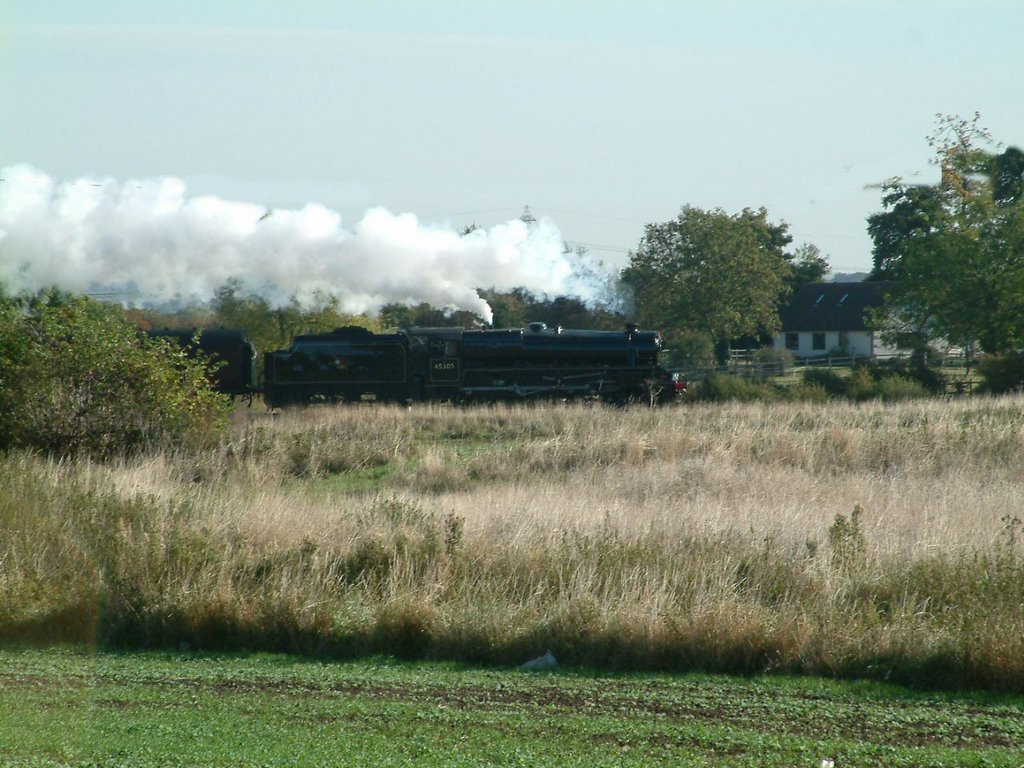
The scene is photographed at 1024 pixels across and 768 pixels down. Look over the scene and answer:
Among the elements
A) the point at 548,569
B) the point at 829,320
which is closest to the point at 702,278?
the point at 829,320

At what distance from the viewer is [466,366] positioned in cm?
3494

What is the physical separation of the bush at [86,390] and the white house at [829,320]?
2368 inches

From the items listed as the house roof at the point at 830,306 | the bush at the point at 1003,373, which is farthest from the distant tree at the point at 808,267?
the bush at the point at 1003,373

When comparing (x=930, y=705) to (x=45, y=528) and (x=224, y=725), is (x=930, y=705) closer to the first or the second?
(x=224, y=725)

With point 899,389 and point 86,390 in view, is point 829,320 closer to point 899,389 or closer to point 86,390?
point 899,389

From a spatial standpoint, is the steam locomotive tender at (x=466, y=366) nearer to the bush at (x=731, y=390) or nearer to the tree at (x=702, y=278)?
the bush at (x=731, y=390)

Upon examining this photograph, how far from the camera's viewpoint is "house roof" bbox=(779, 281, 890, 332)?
7719 centimetres

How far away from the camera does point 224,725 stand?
7270 millimetres

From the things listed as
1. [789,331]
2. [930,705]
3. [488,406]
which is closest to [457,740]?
[930,705]

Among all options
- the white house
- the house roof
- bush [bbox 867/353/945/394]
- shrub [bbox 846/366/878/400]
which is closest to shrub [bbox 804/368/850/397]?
shrub [bbox 846/366/878/400]

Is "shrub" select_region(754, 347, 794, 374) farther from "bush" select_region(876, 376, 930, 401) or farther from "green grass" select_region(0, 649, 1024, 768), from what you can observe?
"green grass" select_region(0, 649, 1024, 768)

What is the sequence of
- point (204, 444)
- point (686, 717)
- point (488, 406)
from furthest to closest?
point (488, 406) → point (204, 444) → point (686, 717)

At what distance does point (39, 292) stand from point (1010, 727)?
1304 inches

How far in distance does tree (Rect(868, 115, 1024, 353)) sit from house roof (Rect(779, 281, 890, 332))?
23.5m
